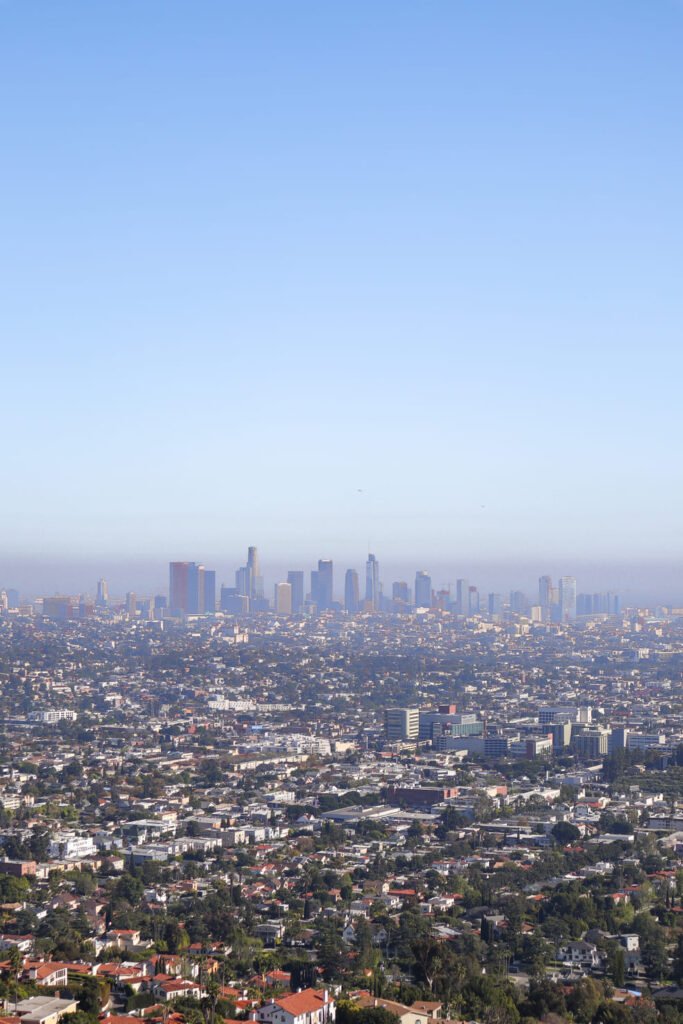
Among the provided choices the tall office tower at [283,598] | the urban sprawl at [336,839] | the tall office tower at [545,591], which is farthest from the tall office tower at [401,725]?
the tall office tower at [545,591]

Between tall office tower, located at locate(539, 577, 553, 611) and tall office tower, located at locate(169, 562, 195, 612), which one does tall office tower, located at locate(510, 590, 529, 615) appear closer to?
tall office tower, located at locate(539, 577, 553, 611)

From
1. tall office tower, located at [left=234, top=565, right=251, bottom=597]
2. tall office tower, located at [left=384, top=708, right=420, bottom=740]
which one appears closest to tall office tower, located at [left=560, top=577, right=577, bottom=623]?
tall office tower, located at [left=234, top=565, right=251, bottom=597]

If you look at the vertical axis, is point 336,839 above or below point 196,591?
below

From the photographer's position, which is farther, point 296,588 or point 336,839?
point 296,588

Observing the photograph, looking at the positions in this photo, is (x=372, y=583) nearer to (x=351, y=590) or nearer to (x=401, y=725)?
(x=351, y=590)

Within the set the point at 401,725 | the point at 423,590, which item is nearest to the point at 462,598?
the point at 423,590

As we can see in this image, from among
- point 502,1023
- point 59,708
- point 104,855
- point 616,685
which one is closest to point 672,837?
point 104,855

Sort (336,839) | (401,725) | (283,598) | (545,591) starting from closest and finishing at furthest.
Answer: (336,839) → (401,725) → (283,598) → (545,591)

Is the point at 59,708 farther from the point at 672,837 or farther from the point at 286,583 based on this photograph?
the point at 286,583
